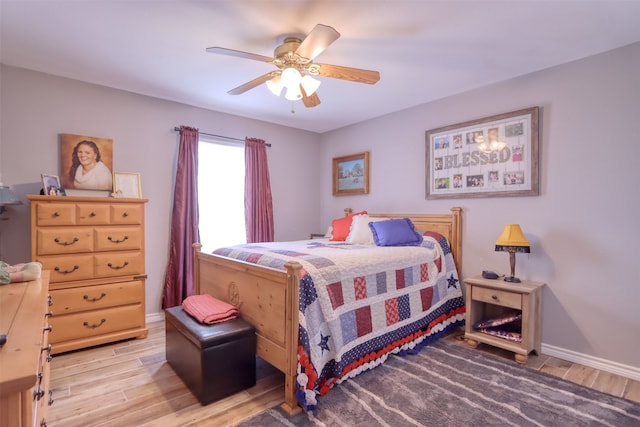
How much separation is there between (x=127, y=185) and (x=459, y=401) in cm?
337

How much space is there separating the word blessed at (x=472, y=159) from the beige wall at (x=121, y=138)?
210cm

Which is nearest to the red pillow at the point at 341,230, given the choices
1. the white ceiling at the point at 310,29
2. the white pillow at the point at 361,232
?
the white pillow at the point at 361,232

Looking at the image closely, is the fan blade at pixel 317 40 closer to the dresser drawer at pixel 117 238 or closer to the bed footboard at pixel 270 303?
the bed footboard at pixel 270 303

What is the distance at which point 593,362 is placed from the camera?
244 centimetres

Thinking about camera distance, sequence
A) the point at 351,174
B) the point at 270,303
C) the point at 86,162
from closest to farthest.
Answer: the point at 270,303 < the point at 86,162 < the point at 351,174

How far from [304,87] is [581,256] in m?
2.49

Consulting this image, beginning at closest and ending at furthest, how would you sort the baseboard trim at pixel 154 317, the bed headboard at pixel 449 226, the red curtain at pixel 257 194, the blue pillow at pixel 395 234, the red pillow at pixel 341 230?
the blue pillow at pixel 395 234 → the bed headboard at pixel 449 226 → the baseboard trim at pixel 154 317 → the red pillow at pixel 341 230 → the red curtain at pixel 257 194

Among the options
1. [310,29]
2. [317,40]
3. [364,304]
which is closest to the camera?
[317,40]

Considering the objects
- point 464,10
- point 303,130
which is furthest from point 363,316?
point 303,130

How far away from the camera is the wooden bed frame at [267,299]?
1.86 meters

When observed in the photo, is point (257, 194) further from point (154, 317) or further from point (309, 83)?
point (309, 83)

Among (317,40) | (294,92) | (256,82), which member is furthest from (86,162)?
(317,40)

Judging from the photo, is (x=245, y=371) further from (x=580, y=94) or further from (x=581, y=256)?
(x=580, y=94)

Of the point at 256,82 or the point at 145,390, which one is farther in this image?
the point at 256,82
